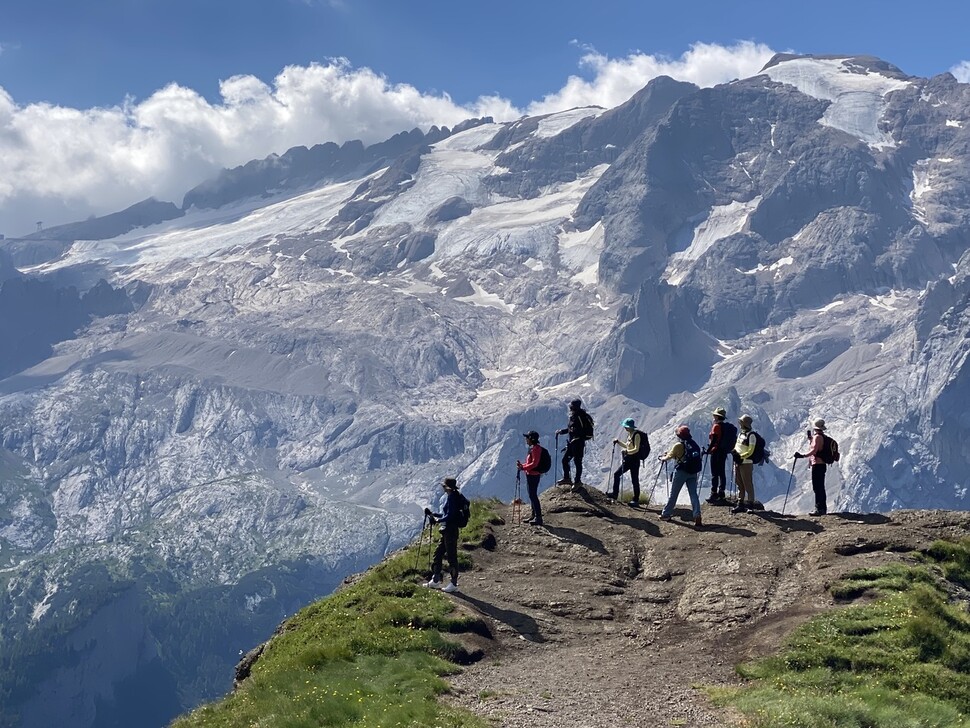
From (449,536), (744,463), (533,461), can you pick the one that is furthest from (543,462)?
(744,463)

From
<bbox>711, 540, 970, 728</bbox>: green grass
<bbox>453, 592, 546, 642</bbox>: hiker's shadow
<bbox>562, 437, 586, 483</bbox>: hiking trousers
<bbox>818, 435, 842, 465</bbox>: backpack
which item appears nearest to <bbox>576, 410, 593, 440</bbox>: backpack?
<bbox>562, 437, 586, 483</bbox>: hiking trousers

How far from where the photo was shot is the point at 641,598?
34.2 m

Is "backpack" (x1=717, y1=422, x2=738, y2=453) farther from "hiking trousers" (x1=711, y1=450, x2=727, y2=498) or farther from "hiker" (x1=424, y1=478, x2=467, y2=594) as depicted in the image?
"hiker" (x1=424, y1=478, x2=467, y2=594)

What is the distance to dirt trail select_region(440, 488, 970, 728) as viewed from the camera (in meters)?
26.7

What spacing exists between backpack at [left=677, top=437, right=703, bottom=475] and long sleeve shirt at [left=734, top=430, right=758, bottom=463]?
1.72 meters

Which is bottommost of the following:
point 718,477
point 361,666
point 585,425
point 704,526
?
point 361,666

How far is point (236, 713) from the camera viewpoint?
1002 inches

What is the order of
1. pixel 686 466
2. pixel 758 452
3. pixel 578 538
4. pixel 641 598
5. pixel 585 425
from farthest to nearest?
pixel 585 425 → pixel 758 452 → pixel 686 466 → pixel 578 538 → pixel 641 598

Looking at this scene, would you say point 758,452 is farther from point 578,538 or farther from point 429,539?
point 429,539

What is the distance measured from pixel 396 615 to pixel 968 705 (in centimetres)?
1411

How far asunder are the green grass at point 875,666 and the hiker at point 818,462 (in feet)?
25.6

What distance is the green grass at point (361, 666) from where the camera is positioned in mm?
24578

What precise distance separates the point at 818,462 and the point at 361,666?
1869 cm

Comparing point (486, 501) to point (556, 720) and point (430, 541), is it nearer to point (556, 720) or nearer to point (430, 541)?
point (430, 541)
